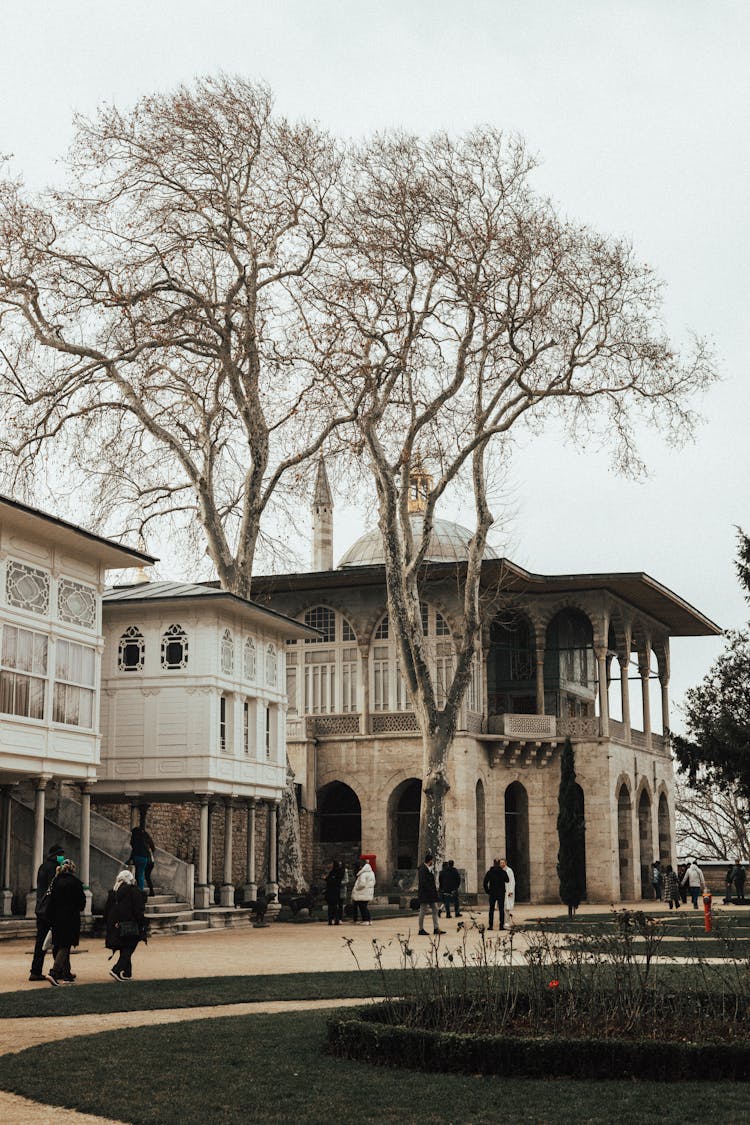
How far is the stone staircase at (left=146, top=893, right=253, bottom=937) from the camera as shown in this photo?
23.9 meters

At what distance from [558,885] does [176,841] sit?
13266 millimetres

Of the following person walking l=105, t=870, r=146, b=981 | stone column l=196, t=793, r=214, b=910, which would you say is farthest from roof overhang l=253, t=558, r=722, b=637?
person walking l=105, t=870, r=146, b=981

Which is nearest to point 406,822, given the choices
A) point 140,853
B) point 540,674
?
point 540,674

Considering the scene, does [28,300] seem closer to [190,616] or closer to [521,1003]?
[190,616]

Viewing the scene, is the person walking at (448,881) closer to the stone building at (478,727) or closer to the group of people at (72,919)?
the stone building at (478,727)

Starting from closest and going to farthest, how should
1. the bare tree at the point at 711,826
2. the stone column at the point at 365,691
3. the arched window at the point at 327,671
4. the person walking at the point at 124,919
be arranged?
the person walking at the point at 124,919 < the stone column at the point at 365,691 < the arched window at the point at 327,671 < the bare tree at the point at 711,826

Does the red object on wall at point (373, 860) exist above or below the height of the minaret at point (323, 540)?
below

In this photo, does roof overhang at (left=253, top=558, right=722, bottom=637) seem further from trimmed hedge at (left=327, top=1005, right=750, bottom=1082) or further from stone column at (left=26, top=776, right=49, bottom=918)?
trimmed hedge at (left=327, top=1005, right=750, bottom=1082)

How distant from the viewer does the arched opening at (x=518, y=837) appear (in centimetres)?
4119

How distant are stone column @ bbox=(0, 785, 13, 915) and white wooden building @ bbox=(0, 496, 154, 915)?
16mm

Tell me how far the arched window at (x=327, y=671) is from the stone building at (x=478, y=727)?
41 mm

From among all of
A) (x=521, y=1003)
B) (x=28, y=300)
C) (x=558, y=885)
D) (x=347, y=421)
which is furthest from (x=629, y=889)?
(x=521, y=1003)

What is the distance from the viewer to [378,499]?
3212 cm

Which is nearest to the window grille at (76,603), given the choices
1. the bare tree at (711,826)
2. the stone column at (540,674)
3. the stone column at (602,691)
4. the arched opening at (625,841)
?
the stone column at (540,674)
